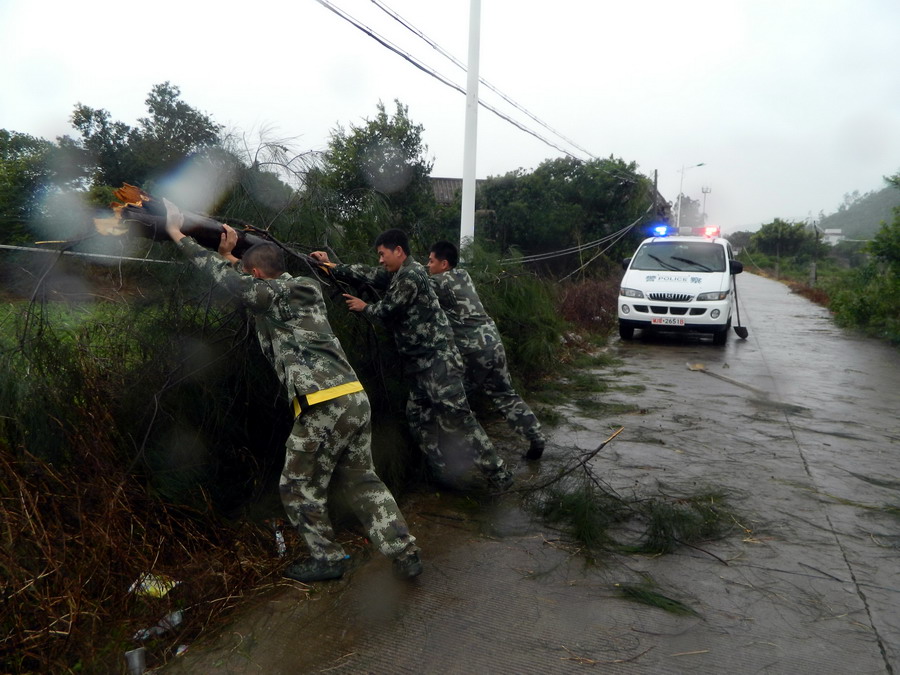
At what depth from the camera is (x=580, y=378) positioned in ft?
28.1

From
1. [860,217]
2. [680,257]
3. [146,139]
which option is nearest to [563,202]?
[680,257]

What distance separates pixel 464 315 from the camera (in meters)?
5.13

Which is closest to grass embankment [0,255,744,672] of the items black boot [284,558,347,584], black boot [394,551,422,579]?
black boot [284,558,347,584]

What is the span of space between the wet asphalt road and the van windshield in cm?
624

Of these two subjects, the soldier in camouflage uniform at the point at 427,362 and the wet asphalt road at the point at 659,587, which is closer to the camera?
the wet asphalt road at the point at 659,587

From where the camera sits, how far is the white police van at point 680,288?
1129 cm

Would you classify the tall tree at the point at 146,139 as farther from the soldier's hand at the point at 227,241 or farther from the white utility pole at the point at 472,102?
the white utility pole at the point at 472,102

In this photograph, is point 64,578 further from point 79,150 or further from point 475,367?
point 79,150

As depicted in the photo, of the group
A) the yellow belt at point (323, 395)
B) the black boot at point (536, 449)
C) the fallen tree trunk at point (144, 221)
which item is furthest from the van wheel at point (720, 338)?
the fallen tree trunk at point (144, 221)

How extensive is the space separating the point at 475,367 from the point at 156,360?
233 cm

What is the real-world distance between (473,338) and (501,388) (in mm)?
490

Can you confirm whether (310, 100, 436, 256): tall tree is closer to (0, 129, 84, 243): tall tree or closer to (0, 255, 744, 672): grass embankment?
(0, 255, 744, 672): grass embankment

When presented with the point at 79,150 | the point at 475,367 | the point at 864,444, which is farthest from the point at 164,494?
the point at 79,150

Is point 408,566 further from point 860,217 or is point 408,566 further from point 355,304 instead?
point 860,217
